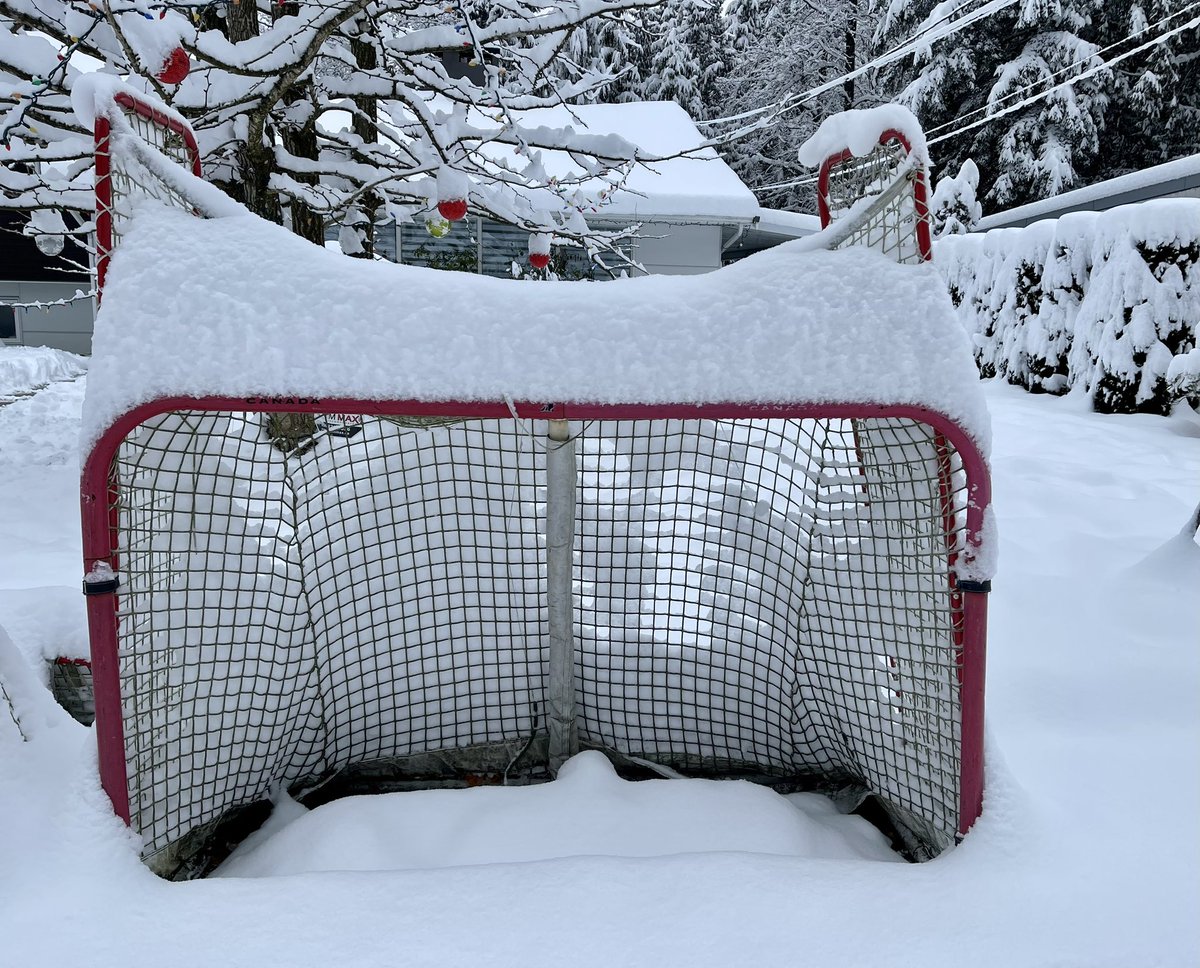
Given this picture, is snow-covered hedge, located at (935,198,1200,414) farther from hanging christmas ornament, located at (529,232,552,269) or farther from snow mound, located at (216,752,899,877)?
snow mound, located at (216,752,899,877)

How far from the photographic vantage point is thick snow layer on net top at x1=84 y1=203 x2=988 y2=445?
1.70 metres

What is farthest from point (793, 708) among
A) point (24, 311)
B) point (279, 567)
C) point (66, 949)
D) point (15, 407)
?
point (24, 311)

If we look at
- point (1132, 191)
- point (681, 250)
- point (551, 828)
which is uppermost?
point (1132, 191)

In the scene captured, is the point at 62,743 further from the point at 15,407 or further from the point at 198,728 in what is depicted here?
the point at 15,407

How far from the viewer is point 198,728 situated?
2154 millimetres

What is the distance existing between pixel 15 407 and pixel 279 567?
779 centimetres

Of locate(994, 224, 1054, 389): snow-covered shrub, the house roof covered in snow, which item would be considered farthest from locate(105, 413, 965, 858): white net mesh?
the house roof covered in snow

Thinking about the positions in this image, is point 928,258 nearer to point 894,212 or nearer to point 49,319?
point 894,212

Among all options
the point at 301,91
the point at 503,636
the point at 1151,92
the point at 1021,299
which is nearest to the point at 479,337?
the point at 503,636

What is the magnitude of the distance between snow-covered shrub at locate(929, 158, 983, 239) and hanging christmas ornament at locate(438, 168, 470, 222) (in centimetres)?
1676

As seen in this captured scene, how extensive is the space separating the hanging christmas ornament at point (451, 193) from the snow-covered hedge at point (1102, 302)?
6222mm

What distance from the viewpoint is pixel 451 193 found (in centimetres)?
335

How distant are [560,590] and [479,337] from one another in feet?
2.86

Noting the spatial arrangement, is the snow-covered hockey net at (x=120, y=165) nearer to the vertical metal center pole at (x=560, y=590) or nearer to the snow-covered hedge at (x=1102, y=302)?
the vertical metal center pole at (x=560, y=590)
